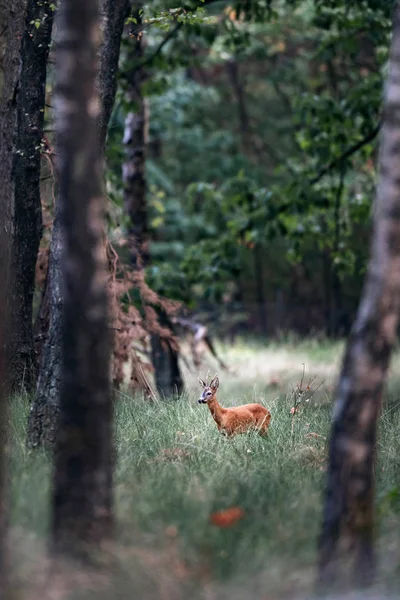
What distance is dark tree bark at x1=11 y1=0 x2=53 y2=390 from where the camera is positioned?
33.0ft

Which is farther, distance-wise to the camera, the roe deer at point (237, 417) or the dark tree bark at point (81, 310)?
the roe deer at point (237, 417)

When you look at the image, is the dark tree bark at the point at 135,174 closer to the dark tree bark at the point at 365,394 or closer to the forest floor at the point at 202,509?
the forest floor at the point at 202,509

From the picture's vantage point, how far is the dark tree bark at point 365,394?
5.39 metres

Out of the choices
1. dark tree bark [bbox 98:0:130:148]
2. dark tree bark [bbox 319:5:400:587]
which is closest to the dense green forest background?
dark tree bark [bbox 98:0:130:148]

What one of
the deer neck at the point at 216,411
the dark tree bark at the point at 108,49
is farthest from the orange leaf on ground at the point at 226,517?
the dark tree bark at the point at 108,49

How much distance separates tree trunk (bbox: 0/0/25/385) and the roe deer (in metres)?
2.40

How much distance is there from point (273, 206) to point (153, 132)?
629 inches

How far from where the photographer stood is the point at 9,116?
34.5 ft

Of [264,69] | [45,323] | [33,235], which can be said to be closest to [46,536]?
[33,235]

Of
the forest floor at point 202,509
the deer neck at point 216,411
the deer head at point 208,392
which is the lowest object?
the forest floor at point 202,509

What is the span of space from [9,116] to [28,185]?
33.3 inches

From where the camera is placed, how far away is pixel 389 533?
19.8 feet

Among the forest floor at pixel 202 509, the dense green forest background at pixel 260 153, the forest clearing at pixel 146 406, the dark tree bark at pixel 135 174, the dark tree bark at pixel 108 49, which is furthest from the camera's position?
the dark tree bark at pixel 135 174

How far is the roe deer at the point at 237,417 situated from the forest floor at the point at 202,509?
0.35 ft
